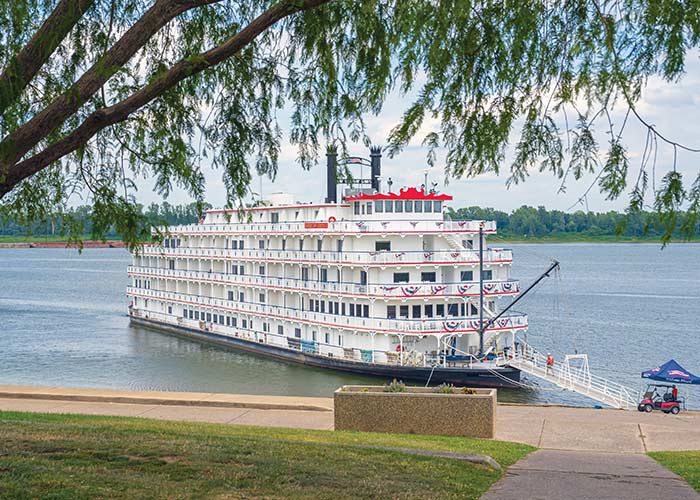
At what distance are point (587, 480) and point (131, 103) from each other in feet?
21.9

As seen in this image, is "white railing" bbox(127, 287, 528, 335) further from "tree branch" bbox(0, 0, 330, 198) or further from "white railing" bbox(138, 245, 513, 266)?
"tree branch" bbox(0, 0, 330, 198)

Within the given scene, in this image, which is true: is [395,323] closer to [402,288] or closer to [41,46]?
[402,288]

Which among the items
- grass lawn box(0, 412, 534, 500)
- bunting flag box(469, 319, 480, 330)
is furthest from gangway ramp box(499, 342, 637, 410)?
grass lawn box(0, 412, 534, 500)

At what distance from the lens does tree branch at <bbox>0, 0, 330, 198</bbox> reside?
759cm

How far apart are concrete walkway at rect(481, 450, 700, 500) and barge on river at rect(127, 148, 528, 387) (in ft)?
63.4

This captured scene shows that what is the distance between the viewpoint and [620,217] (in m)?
6.39

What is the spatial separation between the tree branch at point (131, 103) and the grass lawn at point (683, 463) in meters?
7.00

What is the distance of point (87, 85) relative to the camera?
24.7 feet

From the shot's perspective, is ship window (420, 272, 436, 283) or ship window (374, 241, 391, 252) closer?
ship window (420, 272, 436, 283)

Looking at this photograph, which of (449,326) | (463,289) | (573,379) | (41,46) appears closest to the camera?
(41,46)

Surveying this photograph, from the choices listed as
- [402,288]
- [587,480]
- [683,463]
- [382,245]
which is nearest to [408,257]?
[402,288]

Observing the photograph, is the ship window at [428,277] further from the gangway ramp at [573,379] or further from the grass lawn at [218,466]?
the grass lawn at [218,466]

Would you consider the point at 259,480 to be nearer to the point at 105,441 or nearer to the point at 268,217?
the point at 105,441

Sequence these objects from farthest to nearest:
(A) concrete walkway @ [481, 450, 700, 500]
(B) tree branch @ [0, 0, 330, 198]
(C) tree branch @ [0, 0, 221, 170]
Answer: (A) concrete walkway @ [481, 450, 700, 500]
(B) tree branch @ [0, 0, 330, 198]
(C) tree branch @ [0, 0, 221, 170]
